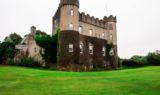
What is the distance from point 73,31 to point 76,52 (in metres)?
4.32

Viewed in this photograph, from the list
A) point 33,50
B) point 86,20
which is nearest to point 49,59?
point 33,50

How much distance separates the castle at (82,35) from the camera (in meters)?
26.3

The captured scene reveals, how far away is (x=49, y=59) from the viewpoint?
2873 cm

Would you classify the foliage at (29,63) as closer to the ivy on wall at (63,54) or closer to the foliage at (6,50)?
the foliage at (6,50)

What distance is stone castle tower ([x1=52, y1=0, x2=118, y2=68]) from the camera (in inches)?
1042

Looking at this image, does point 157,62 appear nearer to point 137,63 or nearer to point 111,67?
point 137,63

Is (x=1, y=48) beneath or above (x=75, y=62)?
above

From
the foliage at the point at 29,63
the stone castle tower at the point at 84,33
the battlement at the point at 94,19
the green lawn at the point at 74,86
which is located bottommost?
the green lawn at the point at 74,86

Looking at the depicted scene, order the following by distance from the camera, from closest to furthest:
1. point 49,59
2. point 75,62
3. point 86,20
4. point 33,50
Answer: point 75,62 < point 49,59 < point 86,20 < point 33,50

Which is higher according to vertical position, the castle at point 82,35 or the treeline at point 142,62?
the castle at point 82,35

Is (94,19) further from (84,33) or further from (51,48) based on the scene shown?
(51,48)

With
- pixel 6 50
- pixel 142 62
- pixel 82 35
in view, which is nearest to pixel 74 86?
pixel 82 35

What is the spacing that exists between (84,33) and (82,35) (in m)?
0.94

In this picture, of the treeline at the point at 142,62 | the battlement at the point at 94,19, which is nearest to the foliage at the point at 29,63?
the battlement at the point at 94,19
